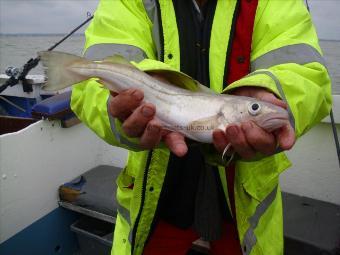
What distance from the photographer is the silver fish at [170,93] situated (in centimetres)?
161

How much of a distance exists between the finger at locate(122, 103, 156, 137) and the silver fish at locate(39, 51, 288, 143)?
19 cm

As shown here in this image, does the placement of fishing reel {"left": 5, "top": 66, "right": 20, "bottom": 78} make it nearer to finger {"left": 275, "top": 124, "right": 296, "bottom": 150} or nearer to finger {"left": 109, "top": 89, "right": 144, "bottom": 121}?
finger {"left": 109, "top": 89, "right": 144, "bottom": 121}

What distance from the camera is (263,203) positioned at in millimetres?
1903

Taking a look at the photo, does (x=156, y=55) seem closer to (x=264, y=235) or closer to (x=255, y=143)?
(x=255, y=143)

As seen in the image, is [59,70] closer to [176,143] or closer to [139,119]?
[139,119]

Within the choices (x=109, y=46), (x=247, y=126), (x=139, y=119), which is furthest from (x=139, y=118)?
(x=109, y=46)

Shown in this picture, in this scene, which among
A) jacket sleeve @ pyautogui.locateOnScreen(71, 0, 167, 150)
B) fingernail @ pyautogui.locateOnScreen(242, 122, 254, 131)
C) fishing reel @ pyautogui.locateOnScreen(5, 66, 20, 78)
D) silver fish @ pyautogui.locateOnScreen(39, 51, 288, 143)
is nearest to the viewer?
fingernail @ pyautogui.locateOnScreen(242, 122, 254, 131)

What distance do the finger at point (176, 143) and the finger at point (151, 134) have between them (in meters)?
0.06

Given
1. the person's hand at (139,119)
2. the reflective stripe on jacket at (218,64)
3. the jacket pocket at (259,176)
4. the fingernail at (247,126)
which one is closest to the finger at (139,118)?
the person's hand at (139,119)

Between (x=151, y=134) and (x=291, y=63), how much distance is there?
0.76 metres

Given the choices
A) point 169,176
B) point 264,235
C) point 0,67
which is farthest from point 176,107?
point 0,67

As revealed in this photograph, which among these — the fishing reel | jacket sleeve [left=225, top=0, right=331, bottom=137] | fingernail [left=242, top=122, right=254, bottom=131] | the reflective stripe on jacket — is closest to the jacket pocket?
the reflective stripe on jacket

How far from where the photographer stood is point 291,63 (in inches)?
66.4

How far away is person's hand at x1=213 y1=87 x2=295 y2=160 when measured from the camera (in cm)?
142
